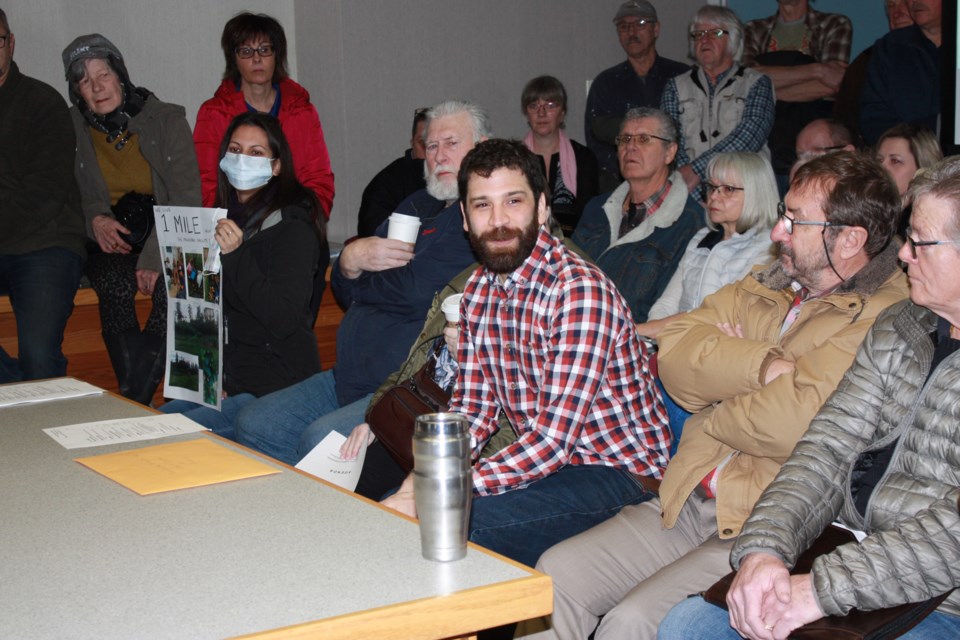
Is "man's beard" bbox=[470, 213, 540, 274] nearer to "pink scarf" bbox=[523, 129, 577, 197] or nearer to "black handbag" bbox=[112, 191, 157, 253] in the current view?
"black handbag" bbox=[112, 191, 157, 253]

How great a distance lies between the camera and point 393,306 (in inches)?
127

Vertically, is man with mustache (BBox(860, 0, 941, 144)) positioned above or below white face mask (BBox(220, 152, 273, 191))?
above

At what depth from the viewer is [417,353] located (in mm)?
2895

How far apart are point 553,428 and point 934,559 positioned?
2.74ft

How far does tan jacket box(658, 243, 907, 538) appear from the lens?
2119mm

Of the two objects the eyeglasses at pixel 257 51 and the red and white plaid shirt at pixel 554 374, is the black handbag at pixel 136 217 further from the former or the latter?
the red and white plaid shirt at pixel 554 374

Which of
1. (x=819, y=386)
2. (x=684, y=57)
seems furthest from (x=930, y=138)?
(x=684, y=57)

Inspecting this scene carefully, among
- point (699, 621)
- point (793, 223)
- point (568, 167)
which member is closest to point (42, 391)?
Answer: point (699, 621)

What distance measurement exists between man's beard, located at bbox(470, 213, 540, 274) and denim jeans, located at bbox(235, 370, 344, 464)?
3.55 feet

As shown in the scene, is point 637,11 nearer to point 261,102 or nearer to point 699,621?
point 261,102

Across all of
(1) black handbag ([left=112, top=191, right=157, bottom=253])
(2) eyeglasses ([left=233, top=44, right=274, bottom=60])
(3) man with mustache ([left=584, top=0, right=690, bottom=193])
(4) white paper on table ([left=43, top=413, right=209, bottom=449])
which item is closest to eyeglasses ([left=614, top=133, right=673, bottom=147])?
(3) man with mustache ([left=584, top=0, right=690, bottom=193])

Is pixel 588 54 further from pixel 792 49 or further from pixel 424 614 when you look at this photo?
pixel 424 614

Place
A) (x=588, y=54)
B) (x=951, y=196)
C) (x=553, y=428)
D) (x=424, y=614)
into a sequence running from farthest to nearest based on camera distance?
(x=588, y=54) < (x=553, y=428) < (x=951, y=196) < (x=424, y=614)

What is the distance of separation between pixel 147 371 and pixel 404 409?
2.15 meters
